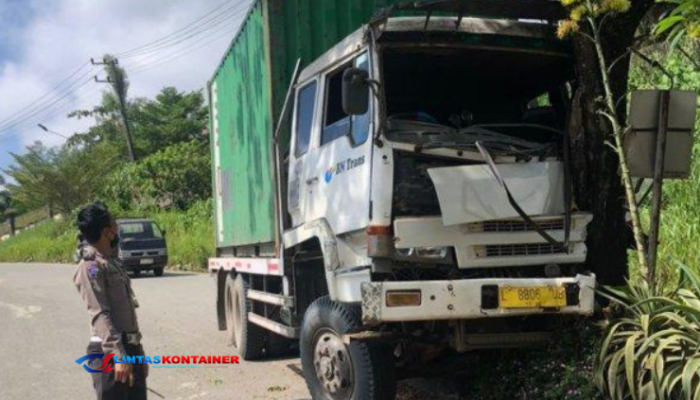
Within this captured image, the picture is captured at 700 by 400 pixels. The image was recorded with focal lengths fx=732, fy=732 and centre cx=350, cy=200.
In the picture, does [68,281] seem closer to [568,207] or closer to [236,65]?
[236,65]

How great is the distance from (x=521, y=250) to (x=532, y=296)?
0.40 metres

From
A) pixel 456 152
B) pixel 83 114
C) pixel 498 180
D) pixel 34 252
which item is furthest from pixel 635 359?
pixel 83 114

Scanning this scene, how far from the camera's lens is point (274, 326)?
6.86 meters

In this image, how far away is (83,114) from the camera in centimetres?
5172

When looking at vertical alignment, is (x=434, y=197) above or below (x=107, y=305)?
above

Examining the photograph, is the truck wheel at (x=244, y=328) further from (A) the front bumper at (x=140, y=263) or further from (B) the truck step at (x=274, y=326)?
(A) the front bumper at (x=140, y=263)

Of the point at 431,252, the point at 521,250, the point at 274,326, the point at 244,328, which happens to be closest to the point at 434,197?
the point at 431,252

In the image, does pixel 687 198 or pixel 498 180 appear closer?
pixel 498 180

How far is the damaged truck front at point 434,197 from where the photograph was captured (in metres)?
4.67

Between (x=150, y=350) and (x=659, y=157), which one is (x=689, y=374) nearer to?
(x=659, y=157)

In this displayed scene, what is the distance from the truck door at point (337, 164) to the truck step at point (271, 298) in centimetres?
79

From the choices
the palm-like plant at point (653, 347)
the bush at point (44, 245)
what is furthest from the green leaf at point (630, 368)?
the bush at point (44, 245)

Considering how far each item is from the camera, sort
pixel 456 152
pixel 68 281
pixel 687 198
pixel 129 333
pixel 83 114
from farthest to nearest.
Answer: pixel 83 114
pixel 68 281
pixel 687 198
pixel 456 152
pixel 129 333

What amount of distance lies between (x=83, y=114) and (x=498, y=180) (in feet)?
168
